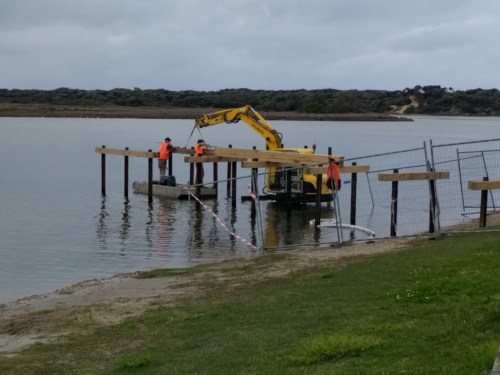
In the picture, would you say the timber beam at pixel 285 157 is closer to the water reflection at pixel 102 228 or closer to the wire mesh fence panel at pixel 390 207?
the wire mesh fence panel at pixel 390 207

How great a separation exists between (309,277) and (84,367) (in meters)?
4.98

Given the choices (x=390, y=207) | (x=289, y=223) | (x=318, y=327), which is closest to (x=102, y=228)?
(x=289, y=223)

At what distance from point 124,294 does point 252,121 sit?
764 inches

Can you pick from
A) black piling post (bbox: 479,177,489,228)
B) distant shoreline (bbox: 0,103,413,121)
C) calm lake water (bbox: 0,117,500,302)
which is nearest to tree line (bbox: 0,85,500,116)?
distant shoreline (bbox: 0,103,413,121)

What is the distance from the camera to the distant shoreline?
12950 cm

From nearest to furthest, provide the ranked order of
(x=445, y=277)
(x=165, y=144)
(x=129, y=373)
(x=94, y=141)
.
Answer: (x=129, y=373) → (x=445, y=277) → (x=165, y=144) → (x=94, y=141)

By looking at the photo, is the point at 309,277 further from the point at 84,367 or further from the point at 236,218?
the point at 236,218

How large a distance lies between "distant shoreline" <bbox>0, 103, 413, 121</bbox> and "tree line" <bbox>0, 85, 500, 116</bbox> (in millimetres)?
3593

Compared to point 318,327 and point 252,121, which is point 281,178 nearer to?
point 252,121

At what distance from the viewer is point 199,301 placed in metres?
12.9

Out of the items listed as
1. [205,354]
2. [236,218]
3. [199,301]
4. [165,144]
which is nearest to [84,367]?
[205,354]

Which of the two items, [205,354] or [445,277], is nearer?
[205,354]

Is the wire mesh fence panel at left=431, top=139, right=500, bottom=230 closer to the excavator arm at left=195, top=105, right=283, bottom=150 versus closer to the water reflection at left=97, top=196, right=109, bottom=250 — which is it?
the excavator arm at left=195, top=105, right=283, bottom=150

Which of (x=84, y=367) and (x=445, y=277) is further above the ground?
(x=445, y=277)
